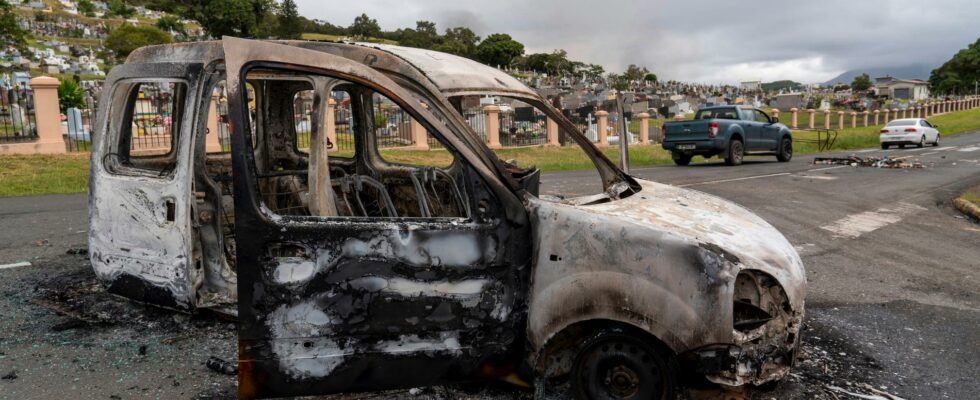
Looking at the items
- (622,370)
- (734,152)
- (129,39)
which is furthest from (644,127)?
(129,39)

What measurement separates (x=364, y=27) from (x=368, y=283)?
85476mm

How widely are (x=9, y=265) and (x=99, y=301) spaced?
1780 millimetres

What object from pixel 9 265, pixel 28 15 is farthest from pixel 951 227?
pixel 28 15

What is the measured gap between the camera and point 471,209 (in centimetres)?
320

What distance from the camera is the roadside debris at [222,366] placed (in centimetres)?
389

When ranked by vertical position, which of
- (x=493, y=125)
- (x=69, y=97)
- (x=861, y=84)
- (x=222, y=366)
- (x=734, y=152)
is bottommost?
(x=222, y=366)

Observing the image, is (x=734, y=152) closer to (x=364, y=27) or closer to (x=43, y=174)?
(x=43, y=174)

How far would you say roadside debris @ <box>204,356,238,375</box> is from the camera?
389 centimetres

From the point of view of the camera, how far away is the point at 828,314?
5.23m

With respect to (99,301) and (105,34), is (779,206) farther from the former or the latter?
(105,34)

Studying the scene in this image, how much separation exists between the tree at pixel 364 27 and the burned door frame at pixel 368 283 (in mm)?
82749

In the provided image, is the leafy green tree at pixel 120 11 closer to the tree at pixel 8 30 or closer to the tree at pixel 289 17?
the tree at pixel 289 17

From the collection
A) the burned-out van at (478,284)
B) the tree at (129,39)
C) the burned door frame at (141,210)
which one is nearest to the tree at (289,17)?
the tree at (129,39)

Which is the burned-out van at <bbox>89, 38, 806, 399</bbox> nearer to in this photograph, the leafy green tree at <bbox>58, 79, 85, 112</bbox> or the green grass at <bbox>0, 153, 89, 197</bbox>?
the green grass at <bbox>0, 153, 89, 197</bbox>
